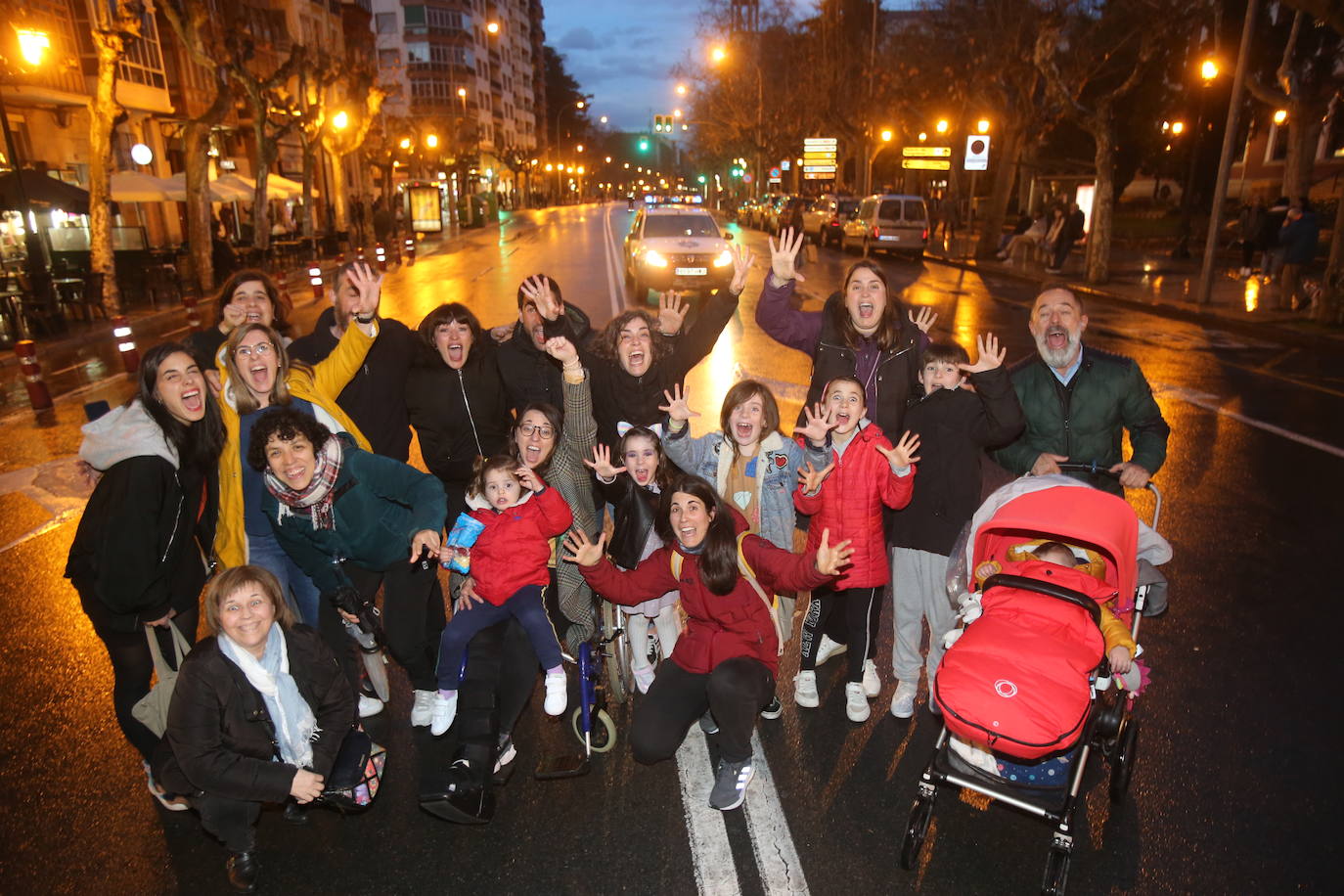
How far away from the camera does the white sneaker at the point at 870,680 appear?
425 cm

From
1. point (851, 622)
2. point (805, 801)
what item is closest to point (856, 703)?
point (851, 622)

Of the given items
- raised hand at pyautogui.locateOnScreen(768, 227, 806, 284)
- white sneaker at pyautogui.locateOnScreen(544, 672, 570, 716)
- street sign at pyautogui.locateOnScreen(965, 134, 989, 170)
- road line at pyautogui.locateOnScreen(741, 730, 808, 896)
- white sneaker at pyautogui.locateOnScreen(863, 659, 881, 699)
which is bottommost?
road line at pyautogui.locateOnScreen(741, 730, 808, 896)

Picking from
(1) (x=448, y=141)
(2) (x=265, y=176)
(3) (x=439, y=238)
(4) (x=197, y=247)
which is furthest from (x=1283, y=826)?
(1) (x=448, y=141)

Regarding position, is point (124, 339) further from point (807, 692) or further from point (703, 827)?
point (703, 827)

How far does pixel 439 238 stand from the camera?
40406mm

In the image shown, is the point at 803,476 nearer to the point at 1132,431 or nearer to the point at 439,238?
the point at 1132,431

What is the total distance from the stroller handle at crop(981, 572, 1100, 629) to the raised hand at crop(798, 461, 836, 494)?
929mm

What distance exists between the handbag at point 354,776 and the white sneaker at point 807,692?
6.88 feet

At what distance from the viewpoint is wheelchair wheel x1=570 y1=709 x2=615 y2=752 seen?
396cm

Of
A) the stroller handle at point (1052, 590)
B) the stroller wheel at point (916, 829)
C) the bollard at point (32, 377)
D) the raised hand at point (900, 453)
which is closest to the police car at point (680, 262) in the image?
the bollard at point (32, 377)

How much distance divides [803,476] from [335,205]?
146 feet

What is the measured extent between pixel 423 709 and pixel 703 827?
1643 mm

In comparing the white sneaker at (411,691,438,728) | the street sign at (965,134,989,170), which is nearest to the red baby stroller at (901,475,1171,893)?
the white sneaker at (411,691,438,728)

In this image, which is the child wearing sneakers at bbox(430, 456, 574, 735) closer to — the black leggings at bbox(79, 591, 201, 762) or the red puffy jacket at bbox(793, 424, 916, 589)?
the black leggings at bbox(79, 591, 201, 762)
